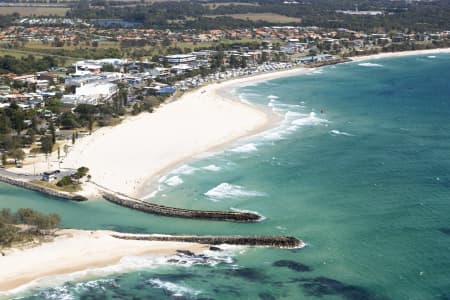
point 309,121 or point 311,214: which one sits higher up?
point 309,121

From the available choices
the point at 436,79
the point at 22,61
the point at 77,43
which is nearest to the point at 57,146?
the point at 22,61

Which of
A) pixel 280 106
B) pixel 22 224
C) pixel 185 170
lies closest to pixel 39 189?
pixel 22 224

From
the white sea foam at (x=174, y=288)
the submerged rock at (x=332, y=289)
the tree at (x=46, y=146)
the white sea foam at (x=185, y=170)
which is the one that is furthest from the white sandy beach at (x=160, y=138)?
the submerged rock at (x=332, y=289)

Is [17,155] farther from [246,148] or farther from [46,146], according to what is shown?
[246,148]

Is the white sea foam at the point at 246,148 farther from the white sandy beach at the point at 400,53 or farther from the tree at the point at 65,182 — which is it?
the white sandy beach at the point at 400,53

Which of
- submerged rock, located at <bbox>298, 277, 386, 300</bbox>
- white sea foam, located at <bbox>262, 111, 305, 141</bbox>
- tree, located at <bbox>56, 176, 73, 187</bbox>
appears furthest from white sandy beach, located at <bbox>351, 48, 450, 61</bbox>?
submerged rock, located at <bbox>298, 277, 386, 300</bbox>

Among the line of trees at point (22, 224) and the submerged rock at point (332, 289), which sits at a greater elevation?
the line of trees at point (22, 224)

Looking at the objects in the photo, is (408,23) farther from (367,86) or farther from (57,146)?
(57,146)

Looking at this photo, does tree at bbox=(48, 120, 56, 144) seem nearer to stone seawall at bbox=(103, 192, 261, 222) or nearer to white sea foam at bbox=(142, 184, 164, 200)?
white sea foam at bbox=(142, 184, 164, 200)
